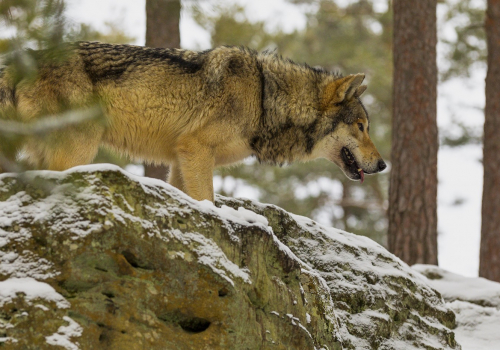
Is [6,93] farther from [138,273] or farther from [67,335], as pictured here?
[67,335]

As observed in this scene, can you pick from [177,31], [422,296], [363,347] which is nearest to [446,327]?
[422,296]

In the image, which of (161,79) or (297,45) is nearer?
(161,79)

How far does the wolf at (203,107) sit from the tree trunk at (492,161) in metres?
5.40

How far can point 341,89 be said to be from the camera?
641cm

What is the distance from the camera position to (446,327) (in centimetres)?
589

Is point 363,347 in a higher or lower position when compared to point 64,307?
lower

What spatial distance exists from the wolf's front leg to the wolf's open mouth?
1.71 metres

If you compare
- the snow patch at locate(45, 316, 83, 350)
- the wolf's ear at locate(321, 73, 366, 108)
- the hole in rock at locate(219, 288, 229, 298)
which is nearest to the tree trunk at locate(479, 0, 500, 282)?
the wolf's ear at locate(321, 73, 366, 108)

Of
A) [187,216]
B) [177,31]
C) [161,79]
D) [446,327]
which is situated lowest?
[446,327]

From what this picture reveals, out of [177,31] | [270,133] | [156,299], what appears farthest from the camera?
[177,31]

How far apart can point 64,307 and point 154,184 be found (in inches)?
39.5

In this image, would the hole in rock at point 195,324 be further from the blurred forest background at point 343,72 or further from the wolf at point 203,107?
the blurred forest background at point 343,72

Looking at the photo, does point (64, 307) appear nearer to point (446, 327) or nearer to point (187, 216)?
point (187, 216)

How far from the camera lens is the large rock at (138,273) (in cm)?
344
